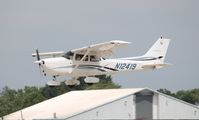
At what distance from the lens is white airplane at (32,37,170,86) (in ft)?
164

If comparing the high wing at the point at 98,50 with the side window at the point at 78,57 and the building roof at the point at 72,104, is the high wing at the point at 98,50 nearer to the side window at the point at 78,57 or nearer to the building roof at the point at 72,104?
the side window at the point at 78,57

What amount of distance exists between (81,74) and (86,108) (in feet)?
16.6

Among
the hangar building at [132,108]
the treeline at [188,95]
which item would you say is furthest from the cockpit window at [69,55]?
the treeline at [188,95]

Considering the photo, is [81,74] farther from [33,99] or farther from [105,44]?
[33,99]

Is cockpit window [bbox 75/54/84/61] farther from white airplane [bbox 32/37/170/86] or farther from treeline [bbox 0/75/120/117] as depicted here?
treeline [bbox 0/75/120/117]

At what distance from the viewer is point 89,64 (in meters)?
51.0

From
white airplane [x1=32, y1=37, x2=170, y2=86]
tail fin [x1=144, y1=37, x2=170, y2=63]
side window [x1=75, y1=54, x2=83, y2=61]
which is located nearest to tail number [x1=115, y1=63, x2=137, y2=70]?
white airplane [x1=32, y1=37, x2=170, y2=86]

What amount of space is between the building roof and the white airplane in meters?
2.44

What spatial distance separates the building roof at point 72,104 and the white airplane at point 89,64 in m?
2.44

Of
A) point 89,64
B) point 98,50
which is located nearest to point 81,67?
point 89,64

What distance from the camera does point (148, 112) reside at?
181 ft

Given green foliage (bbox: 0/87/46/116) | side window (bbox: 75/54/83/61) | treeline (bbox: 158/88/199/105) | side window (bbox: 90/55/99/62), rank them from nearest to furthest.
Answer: side window (bbox: 75/54/83/61) → side window (bbox: 90/55/99/62) → green foliage (bbox: 0/87/46/116) → treeline (bbox: 158/88/199/105)

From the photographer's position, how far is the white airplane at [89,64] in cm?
5003

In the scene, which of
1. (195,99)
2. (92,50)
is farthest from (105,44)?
(195,99)
